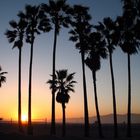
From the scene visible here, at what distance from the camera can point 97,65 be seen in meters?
65.1

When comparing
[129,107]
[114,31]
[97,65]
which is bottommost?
[129,107]

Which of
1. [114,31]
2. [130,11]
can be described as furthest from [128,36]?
[130,11]

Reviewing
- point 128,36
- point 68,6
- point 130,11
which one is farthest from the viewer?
point 68,6

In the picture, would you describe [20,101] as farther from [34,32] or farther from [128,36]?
[128,36]

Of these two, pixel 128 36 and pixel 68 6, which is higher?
pixel 68 6

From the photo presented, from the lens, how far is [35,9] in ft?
206

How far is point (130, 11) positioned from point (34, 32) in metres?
17.3

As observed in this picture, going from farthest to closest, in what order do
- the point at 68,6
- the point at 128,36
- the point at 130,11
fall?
the point at 68,6 < the point at 128,36 < the point at 130,11

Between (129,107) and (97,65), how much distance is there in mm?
9157

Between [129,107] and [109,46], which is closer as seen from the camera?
[129,107]

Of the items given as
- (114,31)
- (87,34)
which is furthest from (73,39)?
(114,31)

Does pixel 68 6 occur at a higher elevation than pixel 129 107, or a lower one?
higher

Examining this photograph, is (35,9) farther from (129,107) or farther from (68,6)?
(129,107)

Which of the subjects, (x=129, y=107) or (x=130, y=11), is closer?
(x=130, y=11)
